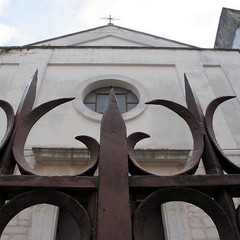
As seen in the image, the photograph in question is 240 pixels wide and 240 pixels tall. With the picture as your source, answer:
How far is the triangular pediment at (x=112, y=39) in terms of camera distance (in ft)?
32.0

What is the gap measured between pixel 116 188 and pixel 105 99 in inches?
245

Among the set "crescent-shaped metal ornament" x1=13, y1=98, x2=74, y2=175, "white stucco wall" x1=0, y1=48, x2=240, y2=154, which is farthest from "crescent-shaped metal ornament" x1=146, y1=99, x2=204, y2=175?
"white stucco wall" x1=0, y1=48, x2=240, y2=154

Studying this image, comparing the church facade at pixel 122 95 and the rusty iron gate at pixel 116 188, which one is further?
the church facade at pixel 122 95

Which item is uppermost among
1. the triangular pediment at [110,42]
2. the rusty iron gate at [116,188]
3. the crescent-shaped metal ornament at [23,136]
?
the triangular pediment at [110,42]

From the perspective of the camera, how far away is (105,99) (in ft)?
24.3

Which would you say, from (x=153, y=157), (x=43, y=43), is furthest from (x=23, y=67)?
(x=153, y=157)

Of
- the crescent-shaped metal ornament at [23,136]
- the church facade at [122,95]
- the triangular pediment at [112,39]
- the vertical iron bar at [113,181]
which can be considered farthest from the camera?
the triangular pediment at [112,39]

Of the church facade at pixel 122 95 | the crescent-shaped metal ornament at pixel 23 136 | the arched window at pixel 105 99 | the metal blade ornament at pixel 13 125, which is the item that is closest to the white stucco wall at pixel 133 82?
the church facade at pixel 122 95

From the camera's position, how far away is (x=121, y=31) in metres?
10.3

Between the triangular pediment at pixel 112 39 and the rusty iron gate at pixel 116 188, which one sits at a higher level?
the triangular pediment at pixel 112 39

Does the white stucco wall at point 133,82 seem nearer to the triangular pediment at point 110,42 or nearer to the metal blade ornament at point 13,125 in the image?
the triangular pediment at point 110,42

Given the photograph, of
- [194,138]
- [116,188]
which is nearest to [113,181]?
[116,188]

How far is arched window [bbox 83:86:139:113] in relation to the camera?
7113 millimetres

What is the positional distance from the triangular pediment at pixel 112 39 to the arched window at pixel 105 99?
2852 millimetres
